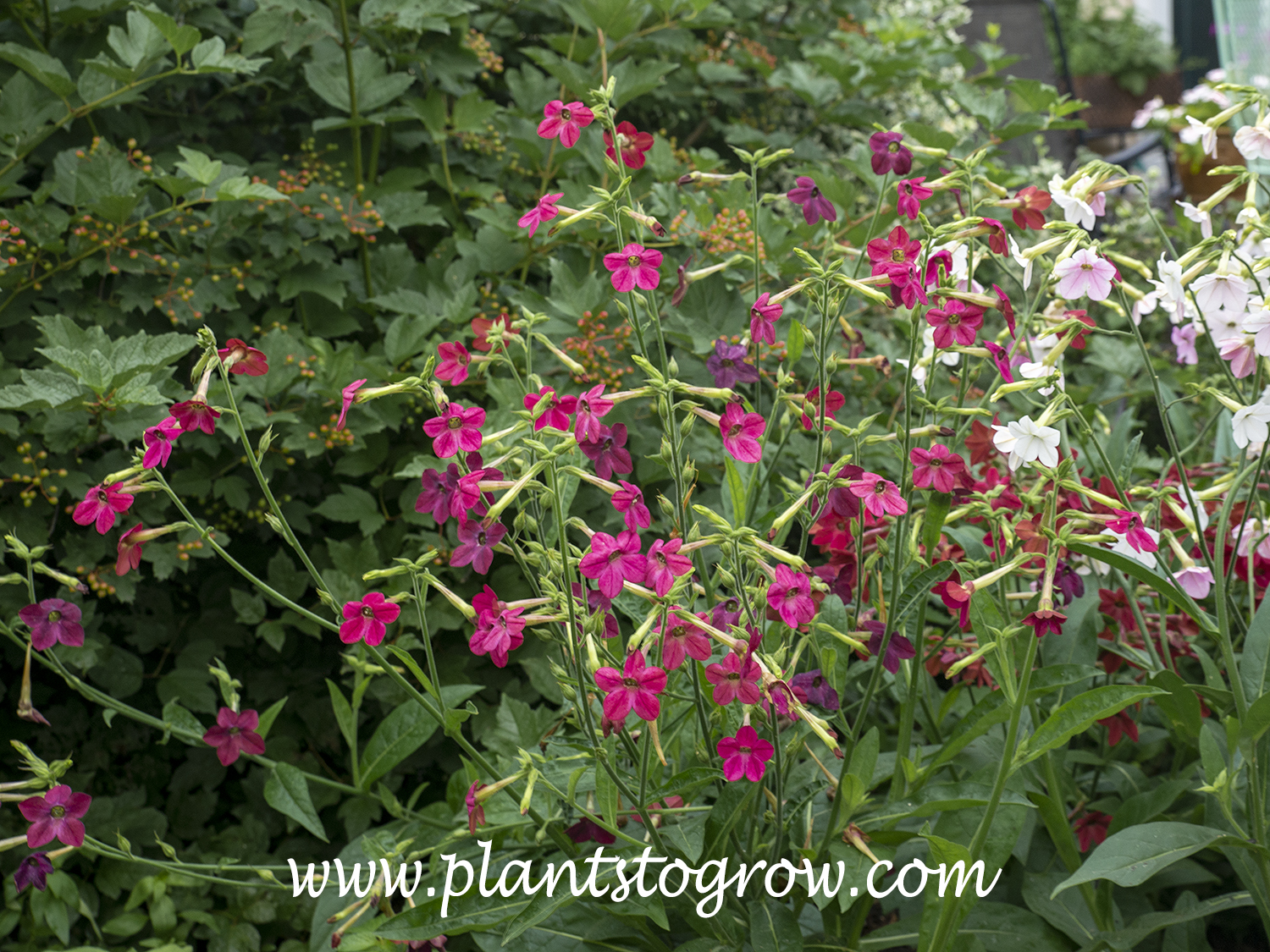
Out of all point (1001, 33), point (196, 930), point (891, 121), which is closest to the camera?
point (196, 930)

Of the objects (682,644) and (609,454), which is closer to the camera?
(682,644)

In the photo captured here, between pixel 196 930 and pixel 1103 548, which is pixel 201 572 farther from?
pixel 1103 548

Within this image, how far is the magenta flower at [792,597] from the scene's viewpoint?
101cm

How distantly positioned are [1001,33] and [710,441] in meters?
4.69

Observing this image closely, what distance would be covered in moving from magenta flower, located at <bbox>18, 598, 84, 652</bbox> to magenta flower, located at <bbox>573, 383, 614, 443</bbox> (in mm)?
732

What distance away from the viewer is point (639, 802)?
1.14 meters

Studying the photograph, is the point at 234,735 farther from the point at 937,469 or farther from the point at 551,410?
the point at 937,469

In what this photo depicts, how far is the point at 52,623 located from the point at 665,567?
0.87m

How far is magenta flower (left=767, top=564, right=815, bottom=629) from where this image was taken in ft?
3.31

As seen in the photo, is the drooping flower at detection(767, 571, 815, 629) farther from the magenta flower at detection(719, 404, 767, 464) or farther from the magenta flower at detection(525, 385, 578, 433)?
the magenta flower at detection(525, 385, 578, 433)

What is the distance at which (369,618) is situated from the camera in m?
1.13

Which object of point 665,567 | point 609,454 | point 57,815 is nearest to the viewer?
point 665,567

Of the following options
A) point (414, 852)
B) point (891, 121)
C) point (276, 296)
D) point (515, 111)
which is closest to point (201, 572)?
point (276, 296)

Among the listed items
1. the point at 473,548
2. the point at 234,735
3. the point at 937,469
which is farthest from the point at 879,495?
the point at 234,735
